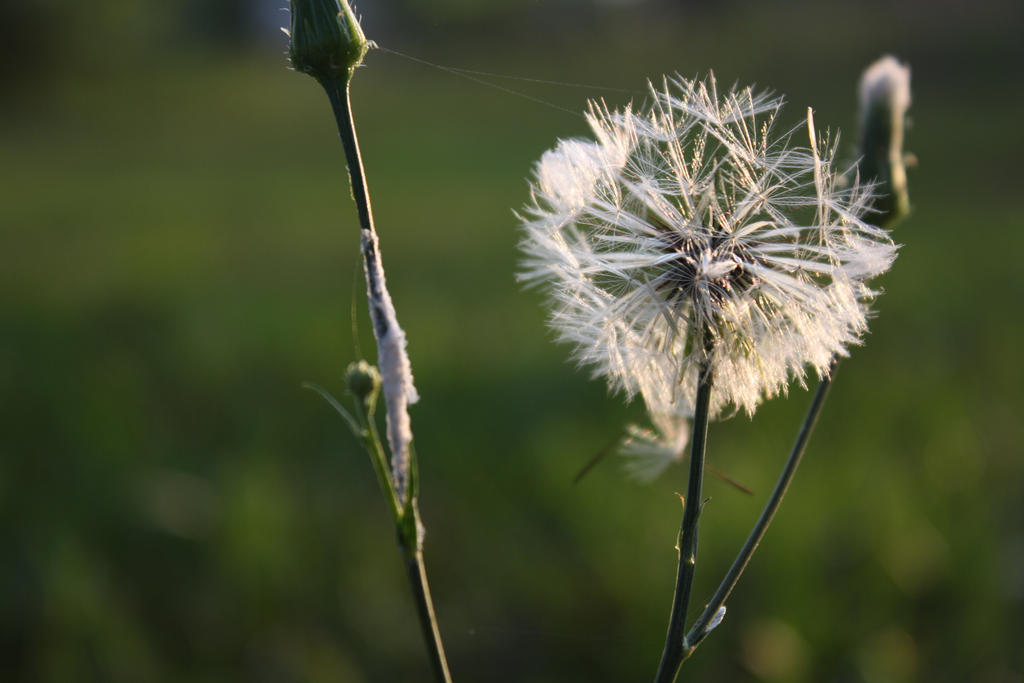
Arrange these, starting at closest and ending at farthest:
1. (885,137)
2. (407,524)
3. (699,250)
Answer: (407,524) < (699,250) < (885,137)

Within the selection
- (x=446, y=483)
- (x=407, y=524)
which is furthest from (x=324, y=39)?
(x=446, y=483)

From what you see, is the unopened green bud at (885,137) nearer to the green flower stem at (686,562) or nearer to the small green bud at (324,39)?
the green flower stem at (686,562)

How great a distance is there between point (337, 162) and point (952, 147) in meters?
11.0

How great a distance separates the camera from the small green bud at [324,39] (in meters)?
0.88

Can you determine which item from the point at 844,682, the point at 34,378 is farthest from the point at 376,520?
the point at 34,378

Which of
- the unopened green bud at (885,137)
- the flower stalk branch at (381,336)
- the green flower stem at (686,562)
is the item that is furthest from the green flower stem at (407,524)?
the unopened green bud at (885,137)

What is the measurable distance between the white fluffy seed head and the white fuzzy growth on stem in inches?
11.1

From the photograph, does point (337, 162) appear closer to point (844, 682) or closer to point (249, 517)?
point (249, 517)

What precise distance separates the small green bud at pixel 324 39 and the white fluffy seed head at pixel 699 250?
279mm

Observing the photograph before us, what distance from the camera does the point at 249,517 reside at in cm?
340

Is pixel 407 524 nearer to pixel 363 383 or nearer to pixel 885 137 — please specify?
pixel 363 383

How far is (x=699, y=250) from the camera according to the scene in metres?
1.13

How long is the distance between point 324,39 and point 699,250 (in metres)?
0.54

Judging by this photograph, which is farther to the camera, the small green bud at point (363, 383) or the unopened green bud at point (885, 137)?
the unopened green bud at point (885, 137)
